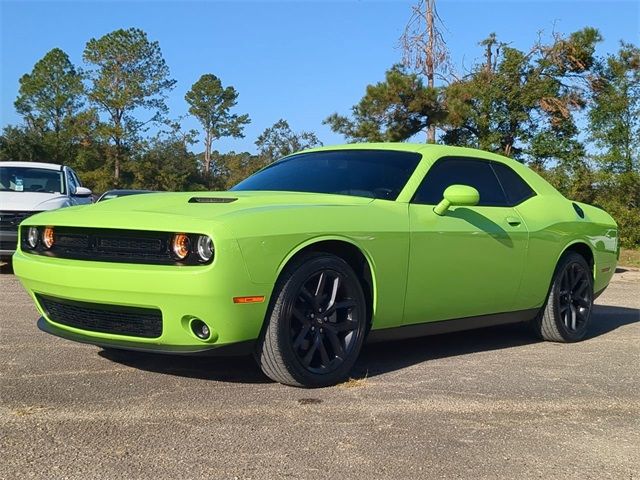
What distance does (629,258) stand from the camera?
1658 centimetres

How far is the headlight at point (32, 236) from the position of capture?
4.25 metres

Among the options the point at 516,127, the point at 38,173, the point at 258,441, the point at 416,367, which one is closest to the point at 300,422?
the point at 258,441

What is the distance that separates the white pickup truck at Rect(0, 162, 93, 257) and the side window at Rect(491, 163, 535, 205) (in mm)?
6650

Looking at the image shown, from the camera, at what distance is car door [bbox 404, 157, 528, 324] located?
4559 millimetres

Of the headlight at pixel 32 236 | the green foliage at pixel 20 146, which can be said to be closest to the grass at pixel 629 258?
the headlight at pixel 32 236

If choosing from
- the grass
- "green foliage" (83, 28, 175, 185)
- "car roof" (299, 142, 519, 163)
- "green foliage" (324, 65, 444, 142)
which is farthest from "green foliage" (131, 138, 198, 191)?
"car roof" (299, 142, 519, 163)

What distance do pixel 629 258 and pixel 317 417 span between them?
588 inches

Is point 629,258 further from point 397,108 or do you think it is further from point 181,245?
point 181,245

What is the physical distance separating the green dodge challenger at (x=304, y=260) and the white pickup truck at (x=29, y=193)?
567 centimetres

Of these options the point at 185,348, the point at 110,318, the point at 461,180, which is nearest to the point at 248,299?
the point at 185,348

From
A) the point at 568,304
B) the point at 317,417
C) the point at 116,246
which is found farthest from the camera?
the point at 568,304

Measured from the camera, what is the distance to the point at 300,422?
3416 millimetres

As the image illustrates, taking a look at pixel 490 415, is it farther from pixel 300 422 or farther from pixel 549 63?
pixel 549 63

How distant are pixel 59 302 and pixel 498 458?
2.52m
